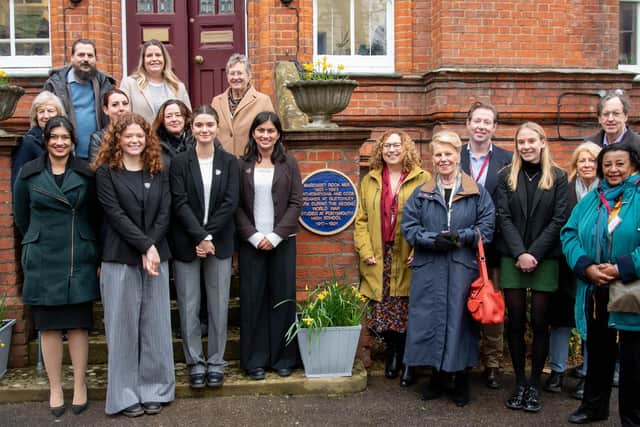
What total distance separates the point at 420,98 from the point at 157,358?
517 cm

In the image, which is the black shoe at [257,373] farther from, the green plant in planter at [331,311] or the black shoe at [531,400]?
the black shoe at [531,400]

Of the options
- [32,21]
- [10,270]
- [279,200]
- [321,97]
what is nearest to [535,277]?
[279,200]

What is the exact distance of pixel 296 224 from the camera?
17.4 ft

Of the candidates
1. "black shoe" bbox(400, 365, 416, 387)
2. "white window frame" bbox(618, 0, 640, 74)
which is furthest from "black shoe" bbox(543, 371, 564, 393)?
"white window frame" bbox(618, 0, 640, 74)

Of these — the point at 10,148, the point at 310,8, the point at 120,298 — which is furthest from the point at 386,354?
the point at 310,8

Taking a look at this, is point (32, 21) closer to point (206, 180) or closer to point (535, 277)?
point (206, 180)

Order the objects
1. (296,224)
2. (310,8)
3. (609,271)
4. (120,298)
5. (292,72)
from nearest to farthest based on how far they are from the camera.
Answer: (609,271), (120,298), (296,224), (292,72), (310,8)

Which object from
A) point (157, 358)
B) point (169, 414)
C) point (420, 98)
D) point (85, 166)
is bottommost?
point (169, 414)

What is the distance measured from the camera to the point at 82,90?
594cm

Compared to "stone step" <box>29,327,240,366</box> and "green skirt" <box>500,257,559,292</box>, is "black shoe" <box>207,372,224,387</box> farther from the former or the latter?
"green skirt" <box>500,257,559,292</box>

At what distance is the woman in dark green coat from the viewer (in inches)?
191

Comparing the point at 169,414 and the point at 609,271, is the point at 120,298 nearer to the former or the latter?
the point at 169,414

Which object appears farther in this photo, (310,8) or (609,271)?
(310,8)

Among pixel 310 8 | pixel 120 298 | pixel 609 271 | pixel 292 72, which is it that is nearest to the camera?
pixel 609 271
